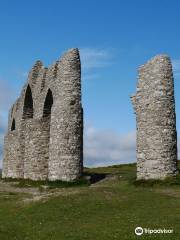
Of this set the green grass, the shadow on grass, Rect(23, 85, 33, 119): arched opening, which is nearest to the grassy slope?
the shadow on grass

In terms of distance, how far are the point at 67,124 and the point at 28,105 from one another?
12176 mm

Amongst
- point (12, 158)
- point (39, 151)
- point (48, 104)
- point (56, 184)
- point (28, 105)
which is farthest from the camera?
point (12, 158)

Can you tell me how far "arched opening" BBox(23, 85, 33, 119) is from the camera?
44750mm

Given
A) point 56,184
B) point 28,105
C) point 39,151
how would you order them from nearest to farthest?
point 56,184, point 39,151, point 28,105

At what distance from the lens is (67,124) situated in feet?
112

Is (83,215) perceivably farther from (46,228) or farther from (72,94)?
(72,94)

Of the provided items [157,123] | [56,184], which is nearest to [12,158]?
[56,184]

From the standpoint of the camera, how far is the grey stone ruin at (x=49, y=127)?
111 ft

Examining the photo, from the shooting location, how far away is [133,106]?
32250 millimetres

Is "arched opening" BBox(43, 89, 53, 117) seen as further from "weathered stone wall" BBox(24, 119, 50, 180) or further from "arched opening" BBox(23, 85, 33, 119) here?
"arched opening" BBox(23, 85, 33, 119)

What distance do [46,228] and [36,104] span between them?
80.6 feet

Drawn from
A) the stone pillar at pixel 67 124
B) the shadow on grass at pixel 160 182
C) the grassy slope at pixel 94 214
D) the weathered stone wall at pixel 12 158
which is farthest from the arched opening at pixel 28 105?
the shadow on grass at pixel 160 182

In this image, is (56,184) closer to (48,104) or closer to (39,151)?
(39,151)

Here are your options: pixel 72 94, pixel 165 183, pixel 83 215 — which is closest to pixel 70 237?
pixel 83 215
